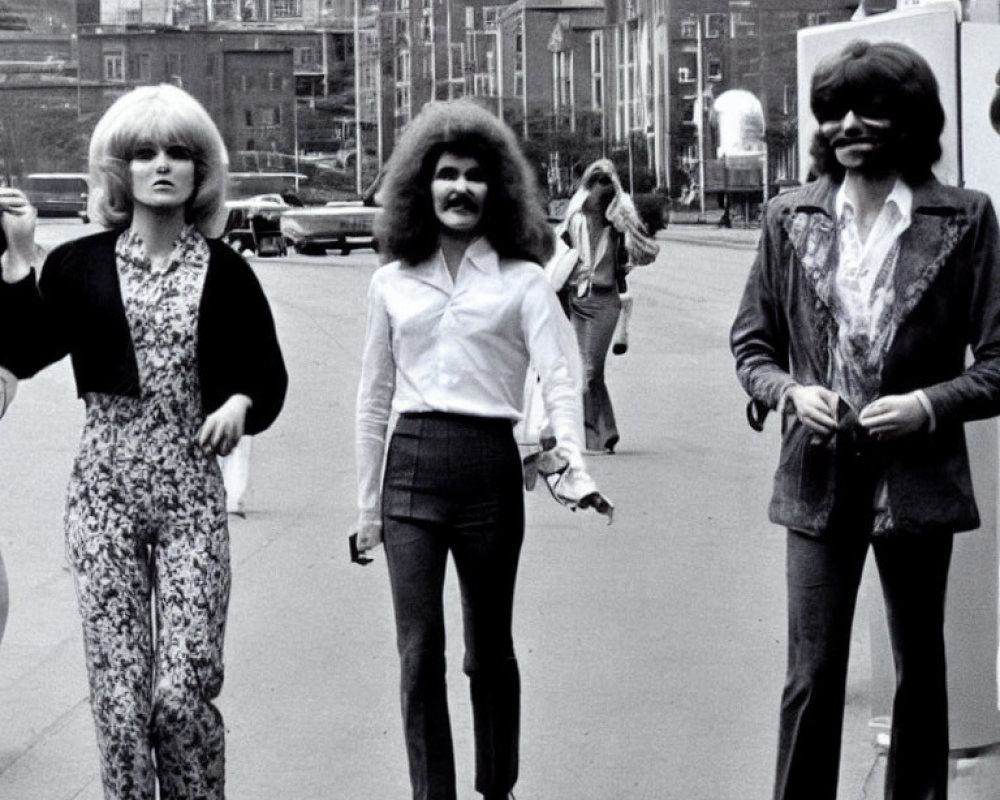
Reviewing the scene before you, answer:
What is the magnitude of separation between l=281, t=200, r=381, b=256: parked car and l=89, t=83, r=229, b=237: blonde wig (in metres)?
50.2

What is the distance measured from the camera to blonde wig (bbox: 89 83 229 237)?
4.68m

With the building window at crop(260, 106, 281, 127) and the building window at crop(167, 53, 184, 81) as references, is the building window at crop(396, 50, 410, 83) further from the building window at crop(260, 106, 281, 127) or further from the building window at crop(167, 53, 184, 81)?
the building window at crop(167, 53, 184, 81)

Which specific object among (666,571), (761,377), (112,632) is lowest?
(666,571)

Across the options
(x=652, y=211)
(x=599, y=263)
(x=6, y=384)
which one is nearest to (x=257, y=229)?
Answer: (x=652, y=211)

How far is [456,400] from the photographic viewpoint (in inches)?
197

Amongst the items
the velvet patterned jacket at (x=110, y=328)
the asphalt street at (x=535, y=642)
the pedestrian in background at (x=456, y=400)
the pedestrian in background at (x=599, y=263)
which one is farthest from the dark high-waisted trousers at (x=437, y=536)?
the pedestrian in background at (x=599, y=263)

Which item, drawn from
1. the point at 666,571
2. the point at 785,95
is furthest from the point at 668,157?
the point at 666,571

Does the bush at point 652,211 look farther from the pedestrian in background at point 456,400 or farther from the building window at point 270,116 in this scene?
the building window at point 270,116

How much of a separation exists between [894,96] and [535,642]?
360cm

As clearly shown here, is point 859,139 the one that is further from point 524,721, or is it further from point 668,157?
point 668,157

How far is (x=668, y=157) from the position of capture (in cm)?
8950

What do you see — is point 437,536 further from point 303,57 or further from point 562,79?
point 562,79

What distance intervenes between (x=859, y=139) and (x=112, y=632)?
184cm


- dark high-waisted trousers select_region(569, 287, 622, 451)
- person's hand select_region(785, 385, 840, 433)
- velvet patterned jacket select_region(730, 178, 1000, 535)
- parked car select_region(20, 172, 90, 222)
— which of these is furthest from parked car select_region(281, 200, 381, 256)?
person's hand select_region(785, 385, 840, 433)
